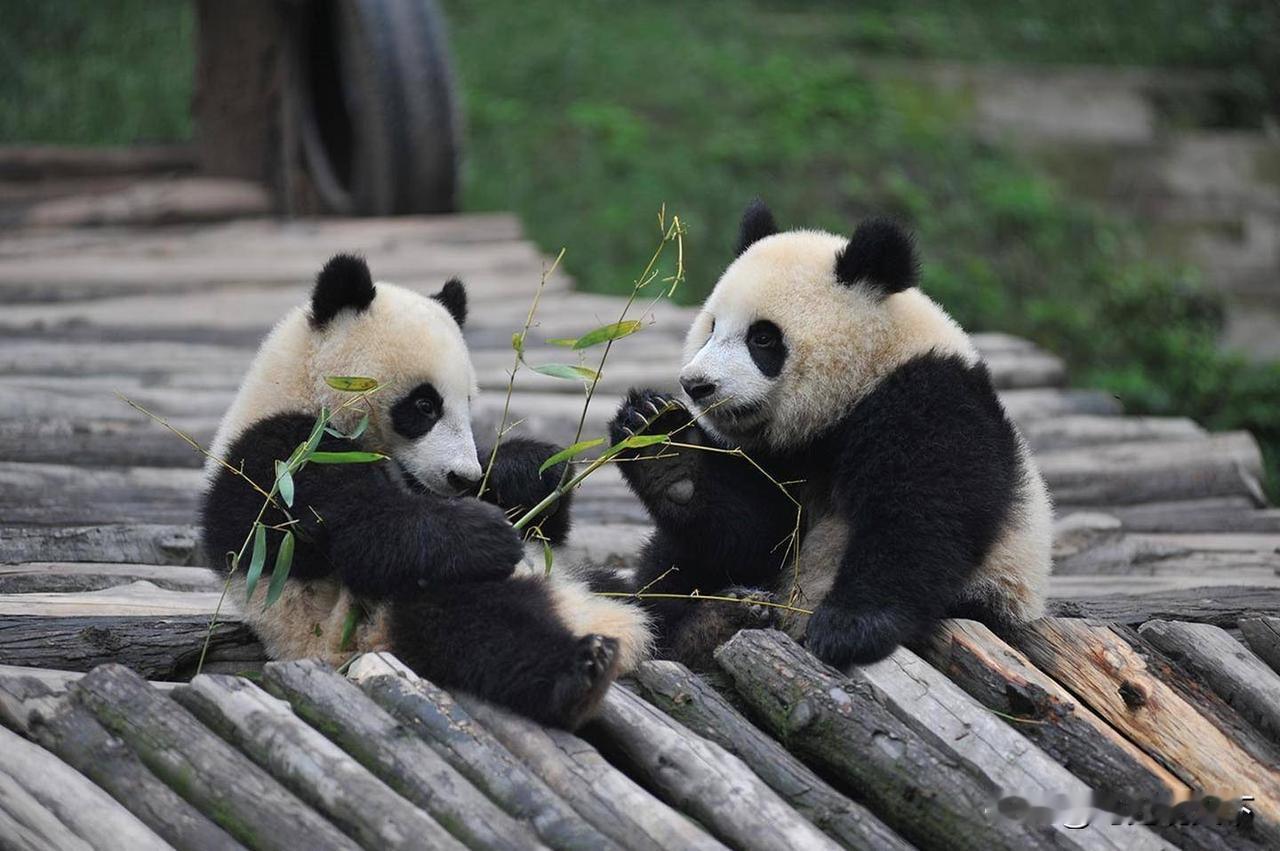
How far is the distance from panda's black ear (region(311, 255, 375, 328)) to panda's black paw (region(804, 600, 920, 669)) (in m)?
1.30

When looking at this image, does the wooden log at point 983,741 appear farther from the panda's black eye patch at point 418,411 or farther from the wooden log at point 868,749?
the panda's black eye patch at point 418,411

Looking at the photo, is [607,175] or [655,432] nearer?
[655,432]

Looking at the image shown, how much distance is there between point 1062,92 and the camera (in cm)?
1055

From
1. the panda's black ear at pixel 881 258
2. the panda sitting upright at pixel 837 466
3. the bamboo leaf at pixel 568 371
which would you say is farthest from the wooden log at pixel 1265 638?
the bamboo leaf at pixel 568 371

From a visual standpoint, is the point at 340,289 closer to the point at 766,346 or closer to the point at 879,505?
the point at 766,346

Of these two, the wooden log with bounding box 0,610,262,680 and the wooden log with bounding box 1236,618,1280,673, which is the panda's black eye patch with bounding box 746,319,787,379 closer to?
the wooden log with bounding box 1236,618,1280,673

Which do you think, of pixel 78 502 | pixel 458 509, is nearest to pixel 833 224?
pixel 78 502

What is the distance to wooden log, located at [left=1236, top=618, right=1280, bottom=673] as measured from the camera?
10.6ft

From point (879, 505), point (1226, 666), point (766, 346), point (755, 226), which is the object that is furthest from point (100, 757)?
point (1226, 666)

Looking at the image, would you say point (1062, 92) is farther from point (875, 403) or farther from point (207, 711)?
point (207, 711)

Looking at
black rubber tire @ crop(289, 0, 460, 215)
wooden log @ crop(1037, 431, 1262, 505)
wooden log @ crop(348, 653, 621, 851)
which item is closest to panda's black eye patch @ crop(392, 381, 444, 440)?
wooden log @ crop(348, 653, 621, 851)

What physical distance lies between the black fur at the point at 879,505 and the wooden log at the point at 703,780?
0.41m

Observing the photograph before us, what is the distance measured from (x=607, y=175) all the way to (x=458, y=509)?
702 centimetres

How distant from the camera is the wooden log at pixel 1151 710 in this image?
2.84m
